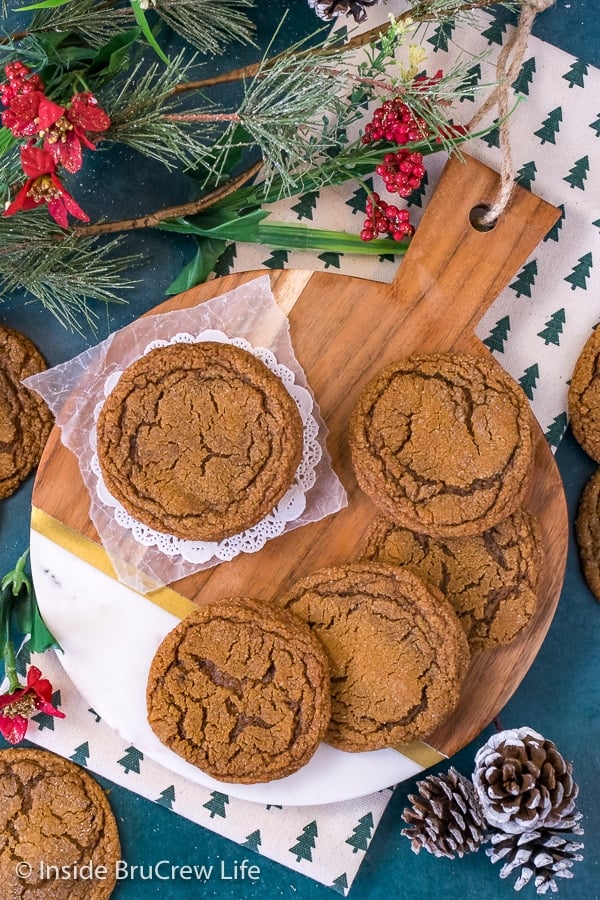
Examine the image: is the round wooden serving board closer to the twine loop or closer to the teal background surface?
the twine loop

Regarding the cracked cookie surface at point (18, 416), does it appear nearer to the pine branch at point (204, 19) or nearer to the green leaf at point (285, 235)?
the green leaf at point (285, 235)

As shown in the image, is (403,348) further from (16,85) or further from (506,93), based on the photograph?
(16,85)

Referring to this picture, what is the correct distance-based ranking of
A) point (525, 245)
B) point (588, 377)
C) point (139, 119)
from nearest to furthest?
point (139, 119)
point (525, 245)
point (588, 377)

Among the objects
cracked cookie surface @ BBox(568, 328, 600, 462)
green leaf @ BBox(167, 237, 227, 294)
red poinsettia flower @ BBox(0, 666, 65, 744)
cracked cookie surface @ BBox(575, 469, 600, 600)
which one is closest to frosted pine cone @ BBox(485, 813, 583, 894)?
cracked cookie surface @ BBox(575, 469, 600, 600)

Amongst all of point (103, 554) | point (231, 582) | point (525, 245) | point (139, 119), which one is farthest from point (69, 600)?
point (525, 245)

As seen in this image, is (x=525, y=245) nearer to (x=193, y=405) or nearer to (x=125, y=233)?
(x=193, y=405)

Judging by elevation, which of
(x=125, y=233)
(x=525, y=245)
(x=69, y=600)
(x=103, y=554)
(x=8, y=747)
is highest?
(x=525, y=245)
